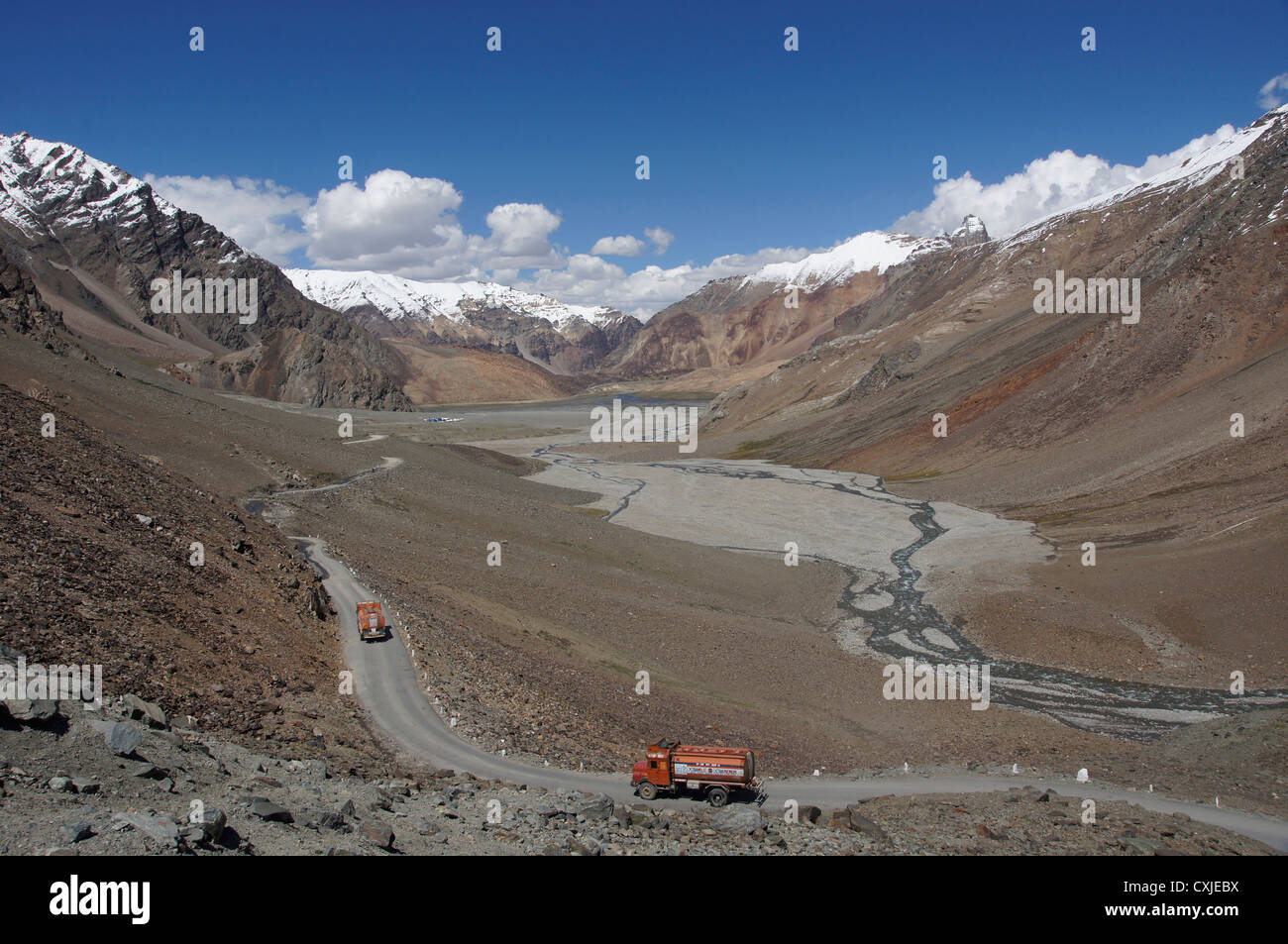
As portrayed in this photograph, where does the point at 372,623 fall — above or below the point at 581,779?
above

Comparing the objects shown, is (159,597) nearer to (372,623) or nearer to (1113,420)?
(372,623)

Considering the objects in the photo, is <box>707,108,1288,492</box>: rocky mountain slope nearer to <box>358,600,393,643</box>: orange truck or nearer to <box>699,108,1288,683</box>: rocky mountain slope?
<box>699,108,1288,683</box>: rocky mountain slope

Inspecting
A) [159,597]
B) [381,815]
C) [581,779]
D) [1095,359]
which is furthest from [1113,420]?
[381,815]

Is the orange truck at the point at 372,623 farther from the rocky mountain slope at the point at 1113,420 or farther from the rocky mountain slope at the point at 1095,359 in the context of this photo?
the rocky mountain slope at the point at 1095,359

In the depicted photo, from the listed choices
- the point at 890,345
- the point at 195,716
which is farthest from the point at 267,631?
the point at 890,345

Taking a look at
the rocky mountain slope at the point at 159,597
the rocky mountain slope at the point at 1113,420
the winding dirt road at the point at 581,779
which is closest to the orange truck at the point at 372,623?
the winding dirt road at the point at 581,779
